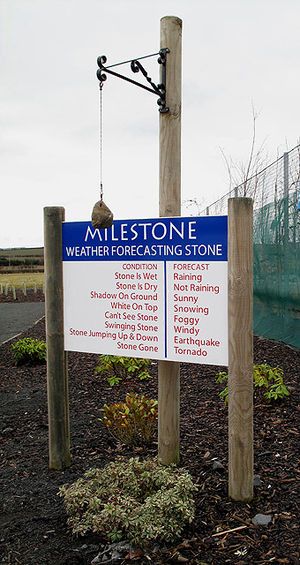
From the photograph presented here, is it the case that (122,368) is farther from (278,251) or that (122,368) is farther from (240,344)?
(278,251)

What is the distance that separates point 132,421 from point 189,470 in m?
0.64

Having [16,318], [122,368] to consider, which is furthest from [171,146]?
[16,318]

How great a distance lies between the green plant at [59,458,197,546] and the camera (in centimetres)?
311

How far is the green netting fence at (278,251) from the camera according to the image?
875 cm

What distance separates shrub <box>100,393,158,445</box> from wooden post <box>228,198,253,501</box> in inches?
41.1

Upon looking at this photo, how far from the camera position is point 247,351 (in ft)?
11.3

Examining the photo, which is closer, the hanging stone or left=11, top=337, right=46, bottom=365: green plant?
the hanging stone

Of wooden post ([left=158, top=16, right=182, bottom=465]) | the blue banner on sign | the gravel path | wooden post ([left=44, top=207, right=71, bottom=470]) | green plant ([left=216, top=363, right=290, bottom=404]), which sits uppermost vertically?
wooden post ([left=158, top=16, right=182, bottom=465])

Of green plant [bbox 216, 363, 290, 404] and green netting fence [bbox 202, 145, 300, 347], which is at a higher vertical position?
green netting fence [bbox 202, 145, 300, 347]

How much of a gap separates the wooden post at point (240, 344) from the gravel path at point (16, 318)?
944cm

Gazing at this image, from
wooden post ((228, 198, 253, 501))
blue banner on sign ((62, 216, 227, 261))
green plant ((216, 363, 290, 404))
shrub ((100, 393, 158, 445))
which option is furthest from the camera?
green plant ((216, 363, 290, 404))

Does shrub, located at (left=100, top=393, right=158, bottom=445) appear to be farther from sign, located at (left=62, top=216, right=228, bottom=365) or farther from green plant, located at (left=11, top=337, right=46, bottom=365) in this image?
green plant, located at (left=11, top=337, right=46, bottom=365)

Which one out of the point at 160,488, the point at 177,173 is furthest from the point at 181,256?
the point at 160,488

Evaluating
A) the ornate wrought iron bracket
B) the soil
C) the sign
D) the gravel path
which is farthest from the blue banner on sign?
the gravel path
